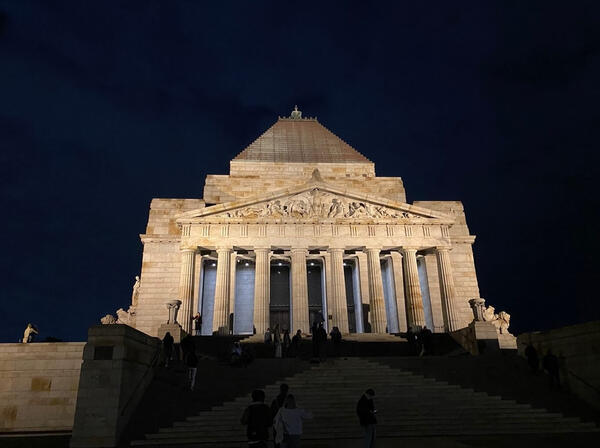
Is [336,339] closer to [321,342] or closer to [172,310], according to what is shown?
[321,342]

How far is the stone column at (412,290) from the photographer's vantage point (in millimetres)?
29516

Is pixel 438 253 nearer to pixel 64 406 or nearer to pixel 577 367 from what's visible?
pixel 577 367

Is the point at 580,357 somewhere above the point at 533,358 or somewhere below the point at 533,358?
below

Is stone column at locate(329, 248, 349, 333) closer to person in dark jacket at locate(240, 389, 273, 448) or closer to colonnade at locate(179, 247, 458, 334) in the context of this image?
colonnade at locate(179, 247, 458, 334)

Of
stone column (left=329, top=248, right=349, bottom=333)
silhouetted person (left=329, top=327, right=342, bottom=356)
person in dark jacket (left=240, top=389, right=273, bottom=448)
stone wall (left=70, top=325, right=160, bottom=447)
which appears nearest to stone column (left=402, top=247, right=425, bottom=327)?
stone column (left=329, top=248, right=349, bottom=333)

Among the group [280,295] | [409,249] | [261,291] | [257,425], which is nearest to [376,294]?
[409,249]

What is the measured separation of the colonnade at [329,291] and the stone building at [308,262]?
6 centimetres

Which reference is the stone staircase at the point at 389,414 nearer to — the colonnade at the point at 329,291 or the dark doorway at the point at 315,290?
the colonnade at the point at 329,291

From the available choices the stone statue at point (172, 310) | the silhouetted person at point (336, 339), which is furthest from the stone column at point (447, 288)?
the stone statue at point (172, 310)

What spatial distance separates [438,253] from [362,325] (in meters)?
6.96

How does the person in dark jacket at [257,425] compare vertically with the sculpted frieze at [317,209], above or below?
below

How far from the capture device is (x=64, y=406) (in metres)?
16.5

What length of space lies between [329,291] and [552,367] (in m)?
15.0

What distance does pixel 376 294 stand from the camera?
98.2 feet
